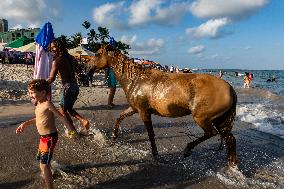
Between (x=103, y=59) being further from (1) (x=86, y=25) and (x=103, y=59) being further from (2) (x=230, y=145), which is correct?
(1) (x=86, y=25)

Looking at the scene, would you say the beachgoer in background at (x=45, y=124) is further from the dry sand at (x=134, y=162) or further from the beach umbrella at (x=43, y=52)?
the beach umbrella at (x=43, y=52)

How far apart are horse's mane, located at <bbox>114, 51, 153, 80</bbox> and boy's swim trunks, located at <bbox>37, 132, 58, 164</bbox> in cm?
268

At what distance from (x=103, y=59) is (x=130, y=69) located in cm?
68

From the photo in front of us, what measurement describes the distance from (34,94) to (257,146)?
5.97 meters

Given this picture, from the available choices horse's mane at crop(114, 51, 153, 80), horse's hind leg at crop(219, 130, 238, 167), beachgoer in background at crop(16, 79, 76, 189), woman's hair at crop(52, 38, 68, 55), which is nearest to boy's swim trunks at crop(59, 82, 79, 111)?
woman's hair at crop(52, 38, 68, 55)

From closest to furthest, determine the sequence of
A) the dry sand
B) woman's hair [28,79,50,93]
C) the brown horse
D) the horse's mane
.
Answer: woman's hair [28,79,50,93]
the dry sand
the brown horse
the horse's mane

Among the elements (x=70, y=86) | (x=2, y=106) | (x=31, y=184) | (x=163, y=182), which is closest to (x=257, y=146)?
(x=163, y=182)

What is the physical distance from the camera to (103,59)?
7.34 metres

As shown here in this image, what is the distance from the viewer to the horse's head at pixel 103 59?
7.29 m

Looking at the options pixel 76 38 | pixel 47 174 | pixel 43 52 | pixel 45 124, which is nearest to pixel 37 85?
pixel 45 124

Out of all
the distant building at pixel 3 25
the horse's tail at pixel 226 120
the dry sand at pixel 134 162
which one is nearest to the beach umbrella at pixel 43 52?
the dry sand at pixel 134 162

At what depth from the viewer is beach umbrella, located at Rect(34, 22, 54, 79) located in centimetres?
773

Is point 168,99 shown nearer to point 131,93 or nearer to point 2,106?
point 131,93

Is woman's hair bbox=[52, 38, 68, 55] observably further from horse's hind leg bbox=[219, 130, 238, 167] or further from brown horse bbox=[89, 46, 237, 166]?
horse's hind leg bbox=[219, 130, 238, 167]
